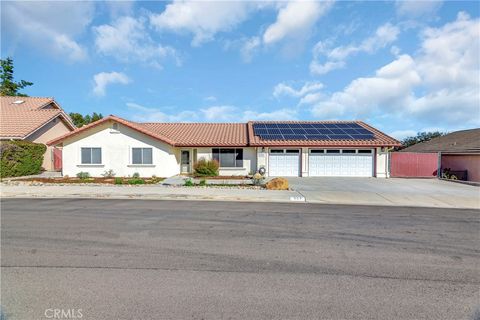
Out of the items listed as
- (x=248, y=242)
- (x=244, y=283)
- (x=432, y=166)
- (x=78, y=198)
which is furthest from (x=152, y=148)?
(x=432, y=166)

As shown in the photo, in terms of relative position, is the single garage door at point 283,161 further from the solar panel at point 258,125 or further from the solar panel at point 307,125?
the solar panel at point 307,125

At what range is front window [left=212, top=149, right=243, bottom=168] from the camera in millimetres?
22344

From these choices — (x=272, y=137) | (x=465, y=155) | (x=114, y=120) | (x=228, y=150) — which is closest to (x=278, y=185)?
(x=272, y=137)

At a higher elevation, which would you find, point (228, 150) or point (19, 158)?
point (228, 150)

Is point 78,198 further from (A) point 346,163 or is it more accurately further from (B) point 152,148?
(A) point 346,163

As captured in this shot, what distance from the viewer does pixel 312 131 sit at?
78.1 feet

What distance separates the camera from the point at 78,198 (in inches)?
479

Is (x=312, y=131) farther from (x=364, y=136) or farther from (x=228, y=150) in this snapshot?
(x=228, y=150)

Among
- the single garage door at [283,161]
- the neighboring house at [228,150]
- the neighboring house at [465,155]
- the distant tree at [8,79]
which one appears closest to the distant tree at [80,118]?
the distant tree at [8,79]

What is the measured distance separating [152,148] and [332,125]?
16.6 meters

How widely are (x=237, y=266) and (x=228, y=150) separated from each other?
702 inches

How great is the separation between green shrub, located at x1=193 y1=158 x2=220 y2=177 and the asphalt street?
466 inches

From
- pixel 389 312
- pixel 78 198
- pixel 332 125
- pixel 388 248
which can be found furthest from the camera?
pixel 332 125

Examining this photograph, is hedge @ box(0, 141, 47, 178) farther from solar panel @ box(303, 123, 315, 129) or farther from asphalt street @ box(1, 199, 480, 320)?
solar panel @ box(303, 123, 315, 129)
